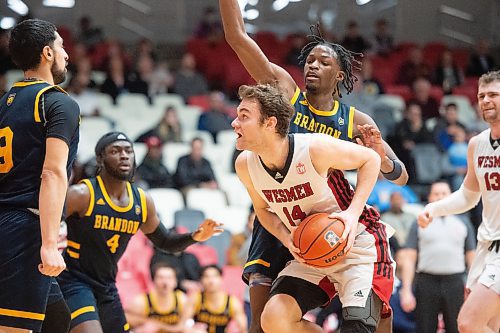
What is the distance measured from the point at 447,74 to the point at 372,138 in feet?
37.1

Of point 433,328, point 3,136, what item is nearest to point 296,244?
point 3,136

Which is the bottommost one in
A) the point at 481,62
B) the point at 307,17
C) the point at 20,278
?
the point at 20,278

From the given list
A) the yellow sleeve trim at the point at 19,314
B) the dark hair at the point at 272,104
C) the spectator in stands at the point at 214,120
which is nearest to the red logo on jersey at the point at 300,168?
the dark hair at the point at 272,104

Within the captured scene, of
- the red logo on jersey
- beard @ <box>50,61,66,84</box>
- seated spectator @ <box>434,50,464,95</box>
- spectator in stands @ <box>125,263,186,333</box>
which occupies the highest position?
Answer: seated spectator @ <box>434,50,464,95</box>

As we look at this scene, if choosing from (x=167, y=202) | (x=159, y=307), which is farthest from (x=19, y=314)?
(x=167, y=202)

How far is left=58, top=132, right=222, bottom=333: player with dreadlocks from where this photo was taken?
5.84 metres

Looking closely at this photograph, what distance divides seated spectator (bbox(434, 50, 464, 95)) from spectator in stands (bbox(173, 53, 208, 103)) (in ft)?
15.1

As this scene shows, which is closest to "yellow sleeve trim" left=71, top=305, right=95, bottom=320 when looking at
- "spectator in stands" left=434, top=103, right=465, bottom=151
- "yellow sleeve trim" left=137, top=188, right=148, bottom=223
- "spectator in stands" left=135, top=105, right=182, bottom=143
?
"yellow sleeve trim" left=137, top=188, right=148, bottom=223

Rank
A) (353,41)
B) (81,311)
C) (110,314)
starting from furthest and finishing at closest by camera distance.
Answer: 1. (353,41)
2. (110,314)
3. (81,311)

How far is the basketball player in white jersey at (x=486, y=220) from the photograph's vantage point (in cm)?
573

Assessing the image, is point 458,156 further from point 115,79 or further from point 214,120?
point 115,79

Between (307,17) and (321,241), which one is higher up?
(307,17)

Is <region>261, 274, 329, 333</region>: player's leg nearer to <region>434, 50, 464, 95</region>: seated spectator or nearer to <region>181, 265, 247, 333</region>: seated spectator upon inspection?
<region>181, 265, 247, 333</region>: seated spectator

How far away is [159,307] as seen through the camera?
8.93 m
